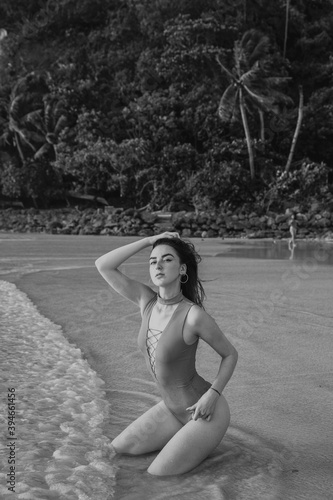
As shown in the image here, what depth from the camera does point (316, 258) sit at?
1634cm

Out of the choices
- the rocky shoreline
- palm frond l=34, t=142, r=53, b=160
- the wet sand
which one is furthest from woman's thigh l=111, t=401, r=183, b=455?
palm frond l=34, t=142, r=53, b=160

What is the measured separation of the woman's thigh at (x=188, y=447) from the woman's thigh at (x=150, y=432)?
0.16 meters

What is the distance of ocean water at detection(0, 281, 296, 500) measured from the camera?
278 centimetres

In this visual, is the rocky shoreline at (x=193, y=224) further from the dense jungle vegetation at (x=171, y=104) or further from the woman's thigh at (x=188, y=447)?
the woman's thigh at (x=188, y=447)

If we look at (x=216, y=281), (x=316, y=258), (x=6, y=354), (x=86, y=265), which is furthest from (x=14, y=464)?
(x=316, y=258)

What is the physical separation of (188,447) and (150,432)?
289mm

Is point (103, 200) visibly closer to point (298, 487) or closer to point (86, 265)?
point (86, 265)

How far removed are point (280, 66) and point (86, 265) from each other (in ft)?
93.8

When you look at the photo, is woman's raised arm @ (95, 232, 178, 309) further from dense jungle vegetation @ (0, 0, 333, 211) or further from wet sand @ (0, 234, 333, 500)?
dense jungle vegetation @ (0, 0, 333, 211)

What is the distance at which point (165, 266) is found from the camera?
117 inches

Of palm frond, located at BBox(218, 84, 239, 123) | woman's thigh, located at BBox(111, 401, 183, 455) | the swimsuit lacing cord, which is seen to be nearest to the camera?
the swimsuit lacing cord

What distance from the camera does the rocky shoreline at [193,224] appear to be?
101 ft

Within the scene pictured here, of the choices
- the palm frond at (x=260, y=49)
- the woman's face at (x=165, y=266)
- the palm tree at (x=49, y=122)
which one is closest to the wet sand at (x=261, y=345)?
the woman's face at (x=165, y=266)

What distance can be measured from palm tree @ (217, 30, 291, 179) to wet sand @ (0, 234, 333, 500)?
2372cm
